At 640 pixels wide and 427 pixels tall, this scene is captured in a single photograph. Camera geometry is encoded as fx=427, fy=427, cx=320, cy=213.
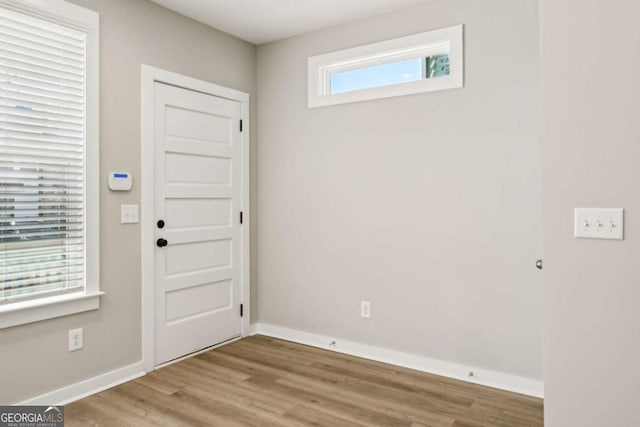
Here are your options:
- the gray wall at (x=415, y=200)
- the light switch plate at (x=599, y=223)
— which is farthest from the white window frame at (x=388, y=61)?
the light switch plate at (x=599, y=223)

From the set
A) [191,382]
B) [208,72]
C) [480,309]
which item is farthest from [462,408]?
[208,72]

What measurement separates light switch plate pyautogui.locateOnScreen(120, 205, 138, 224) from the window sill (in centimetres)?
51

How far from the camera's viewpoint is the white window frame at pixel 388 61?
2.97 m

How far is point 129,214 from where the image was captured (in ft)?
9.69

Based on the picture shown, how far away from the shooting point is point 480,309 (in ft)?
9.58

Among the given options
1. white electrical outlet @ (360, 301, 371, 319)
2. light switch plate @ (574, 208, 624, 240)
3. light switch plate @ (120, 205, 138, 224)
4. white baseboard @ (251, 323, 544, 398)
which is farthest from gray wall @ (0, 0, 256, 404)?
light switch plate @ (574, 208, 624, 240)

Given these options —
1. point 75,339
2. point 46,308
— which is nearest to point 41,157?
point 46,308

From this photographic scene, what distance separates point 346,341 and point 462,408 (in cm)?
116

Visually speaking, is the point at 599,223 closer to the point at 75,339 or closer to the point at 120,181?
the point at 120,181

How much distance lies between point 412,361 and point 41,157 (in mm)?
2814

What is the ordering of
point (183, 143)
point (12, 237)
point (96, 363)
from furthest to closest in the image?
point (183, 143) → point (96, 363) → point (12, 237)

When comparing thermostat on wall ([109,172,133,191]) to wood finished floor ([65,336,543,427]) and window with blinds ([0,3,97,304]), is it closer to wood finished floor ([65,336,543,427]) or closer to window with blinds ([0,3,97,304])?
window with blinds ([0,3,97,304])

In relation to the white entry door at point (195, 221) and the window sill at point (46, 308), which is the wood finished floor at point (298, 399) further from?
the window sill at point (46, 308)

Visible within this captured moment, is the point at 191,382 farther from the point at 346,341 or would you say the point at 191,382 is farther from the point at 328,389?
the point at 346,341
